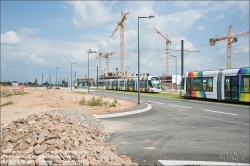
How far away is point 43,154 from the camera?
4797 millimetres

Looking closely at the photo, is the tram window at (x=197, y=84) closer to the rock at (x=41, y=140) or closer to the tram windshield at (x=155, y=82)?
the tram windshield at (x=155, y=82)

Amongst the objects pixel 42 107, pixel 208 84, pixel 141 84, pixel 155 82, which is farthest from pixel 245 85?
pixel 141 84

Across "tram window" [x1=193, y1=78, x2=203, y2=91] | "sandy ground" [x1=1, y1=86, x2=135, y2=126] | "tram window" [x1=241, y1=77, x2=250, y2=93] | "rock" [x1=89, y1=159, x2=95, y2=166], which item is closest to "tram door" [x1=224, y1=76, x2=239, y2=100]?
"tram window" [x1=241, y1=77, x2=250, y2=93]

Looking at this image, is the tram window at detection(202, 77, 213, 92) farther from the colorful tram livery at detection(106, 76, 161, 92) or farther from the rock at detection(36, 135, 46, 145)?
A: the rock at detection(36, 135, 46, 145)

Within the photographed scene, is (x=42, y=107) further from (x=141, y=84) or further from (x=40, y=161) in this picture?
(x=141, y=84)

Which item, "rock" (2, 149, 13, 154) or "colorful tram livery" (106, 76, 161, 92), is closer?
"rock" (2, 149, 13, 154)

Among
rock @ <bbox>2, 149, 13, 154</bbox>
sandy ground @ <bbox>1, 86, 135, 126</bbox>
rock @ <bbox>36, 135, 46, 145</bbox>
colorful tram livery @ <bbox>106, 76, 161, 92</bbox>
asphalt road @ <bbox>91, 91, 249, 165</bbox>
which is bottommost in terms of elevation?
asphalt road @ <bbox>91, 91, 249, 165</bbox>

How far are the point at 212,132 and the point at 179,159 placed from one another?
3691mm

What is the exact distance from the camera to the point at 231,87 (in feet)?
62.4

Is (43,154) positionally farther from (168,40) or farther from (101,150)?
(168,40)

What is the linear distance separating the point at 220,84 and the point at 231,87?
49.8 inches

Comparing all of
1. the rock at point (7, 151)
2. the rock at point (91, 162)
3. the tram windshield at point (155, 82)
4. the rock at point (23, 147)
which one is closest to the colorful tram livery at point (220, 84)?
the tram windshield at point (155, 82)

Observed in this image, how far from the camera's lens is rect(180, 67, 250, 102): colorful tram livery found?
18.0 m

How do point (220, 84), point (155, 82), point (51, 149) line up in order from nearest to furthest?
point (51, 149) → point (220, 84) → point (155, 82)
